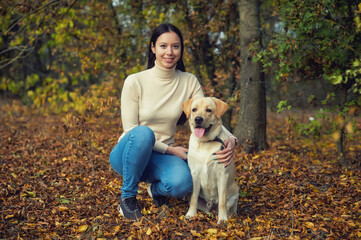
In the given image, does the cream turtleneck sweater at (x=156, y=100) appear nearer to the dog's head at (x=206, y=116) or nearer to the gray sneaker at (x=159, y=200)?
the dog's head at (x=206, y=116)

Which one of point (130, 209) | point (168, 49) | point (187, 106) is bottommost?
point (130, 209)

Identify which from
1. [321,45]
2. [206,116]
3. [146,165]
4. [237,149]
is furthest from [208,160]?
[237,149]

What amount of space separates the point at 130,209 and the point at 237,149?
2669mm

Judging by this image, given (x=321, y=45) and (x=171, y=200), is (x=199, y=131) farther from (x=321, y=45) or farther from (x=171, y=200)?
(x=321, y=45)

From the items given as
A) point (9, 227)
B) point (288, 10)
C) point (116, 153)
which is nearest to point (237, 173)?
point (116, 153)

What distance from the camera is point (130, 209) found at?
3096mm

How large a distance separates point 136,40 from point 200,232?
5.51 meters

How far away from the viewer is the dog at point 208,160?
2969mm

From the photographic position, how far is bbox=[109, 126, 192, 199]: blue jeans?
3.01 m

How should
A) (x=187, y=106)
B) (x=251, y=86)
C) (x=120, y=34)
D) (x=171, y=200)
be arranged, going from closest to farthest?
(x=187, y=106) < (x=171, y=200) < (x=251, y=86) < (x=120, y=34)

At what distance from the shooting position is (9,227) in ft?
9.66

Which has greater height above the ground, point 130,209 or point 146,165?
point 146,165

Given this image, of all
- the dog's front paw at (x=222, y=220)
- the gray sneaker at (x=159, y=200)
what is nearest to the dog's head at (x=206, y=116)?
the dog's front paw at (x=222, y=220)

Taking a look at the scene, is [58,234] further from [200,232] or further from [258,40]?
[258,40]
